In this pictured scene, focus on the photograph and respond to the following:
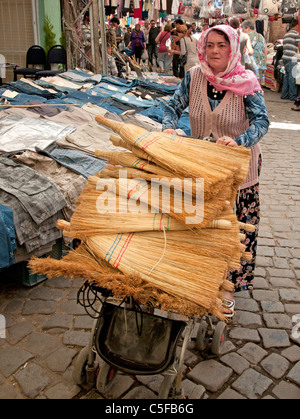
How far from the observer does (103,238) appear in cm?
205

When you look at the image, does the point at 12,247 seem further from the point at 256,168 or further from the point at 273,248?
the point at 273,248

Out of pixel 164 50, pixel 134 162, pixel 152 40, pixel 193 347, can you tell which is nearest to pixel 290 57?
pixel 164 50

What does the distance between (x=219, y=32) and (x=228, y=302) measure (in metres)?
1.91

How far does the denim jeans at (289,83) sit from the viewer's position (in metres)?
12.7

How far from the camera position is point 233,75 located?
2795mm

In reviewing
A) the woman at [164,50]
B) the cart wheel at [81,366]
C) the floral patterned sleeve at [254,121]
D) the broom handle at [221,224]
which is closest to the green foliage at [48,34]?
the woman at [164,50]

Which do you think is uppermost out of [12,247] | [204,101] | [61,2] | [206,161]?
[61,2]

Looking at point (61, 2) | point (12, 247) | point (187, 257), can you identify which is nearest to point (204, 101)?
point (187, 257)

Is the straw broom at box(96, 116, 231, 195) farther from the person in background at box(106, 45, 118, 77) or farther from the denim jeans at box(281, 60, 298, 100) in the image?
the denim jeans at box(281, 60, 298, 100)

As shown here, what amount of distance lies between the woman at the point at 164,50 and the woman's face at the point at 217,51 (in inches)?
576

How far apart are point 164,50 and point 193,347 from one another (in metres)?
16.4

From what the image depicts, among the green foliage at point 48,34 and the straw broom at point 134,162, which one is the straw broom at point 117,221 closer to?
the straw broom at point 134,162

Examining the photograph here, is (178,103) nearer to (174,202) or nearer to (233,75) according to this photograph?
(233,75)

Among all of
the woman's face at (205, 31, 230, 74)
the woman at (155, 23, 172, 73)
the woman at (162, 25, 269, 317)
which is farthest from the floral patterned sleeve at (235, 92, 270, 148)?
the woman at (155, 23, 172, 73)
